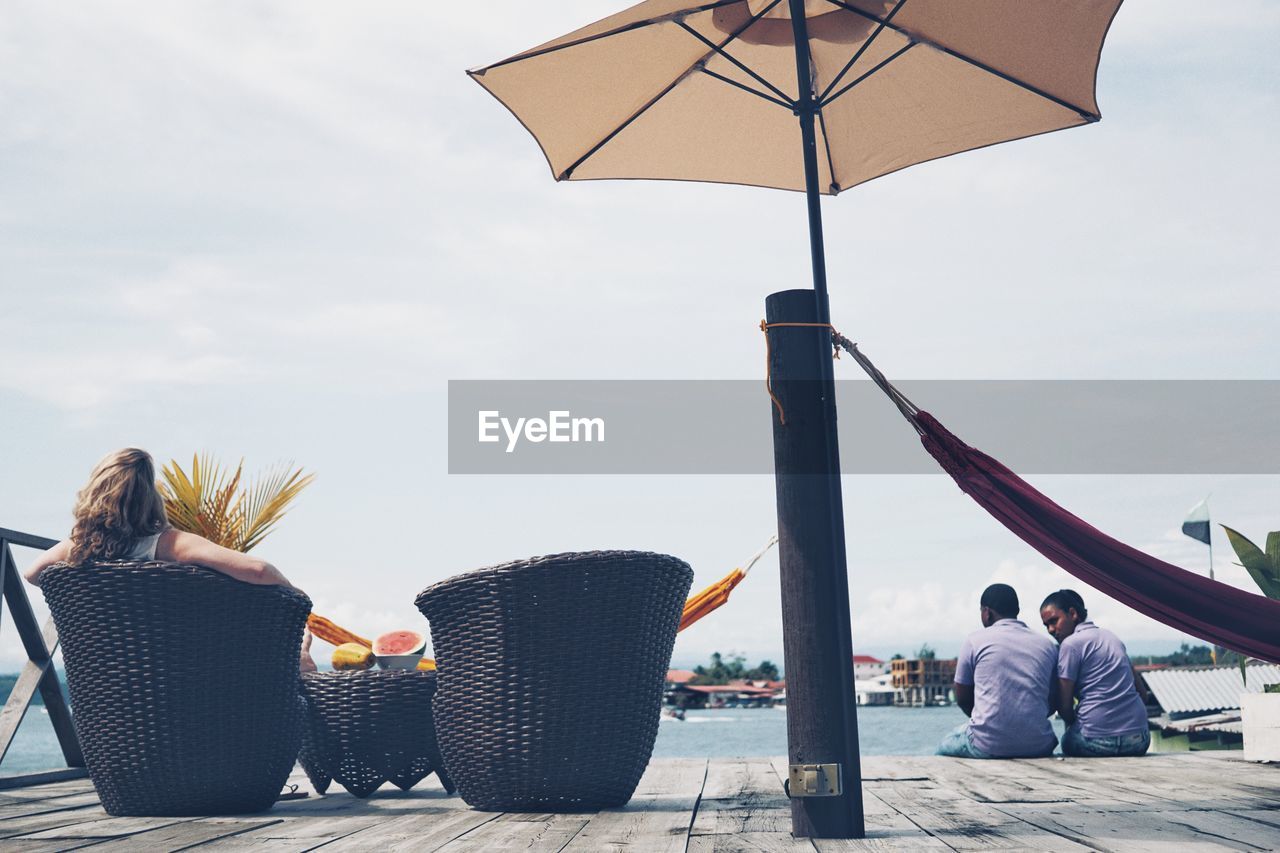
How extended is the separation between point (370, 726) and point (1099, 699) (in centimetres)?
320

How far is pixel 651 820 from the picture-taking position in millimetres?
2938

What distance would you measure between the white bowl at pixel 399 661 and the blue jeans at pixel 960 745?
2.55 meters

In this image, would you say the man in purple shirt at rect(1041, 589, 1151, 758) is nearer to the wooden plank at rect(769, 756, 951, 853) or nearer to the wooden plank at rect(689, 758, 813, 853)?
the wooden plank at rect(769, 756, 951, 853)

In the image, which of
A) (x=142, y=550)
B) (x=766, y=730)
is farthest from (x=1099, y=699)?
(x=766, y=730)

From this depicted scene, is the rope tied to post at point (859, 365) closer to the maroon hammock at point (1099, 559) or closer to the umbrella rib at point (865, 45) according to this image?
the maroon hammock at point (1099, 559)

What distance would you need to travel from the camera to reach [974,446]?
3.07 m

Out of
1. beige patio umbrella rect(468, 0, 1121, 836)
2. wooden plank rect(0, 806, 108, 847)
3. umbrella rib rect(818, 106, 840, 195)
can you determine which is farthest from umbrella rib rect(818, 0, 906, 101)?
wooden plank rect(0, 806, 108, 847)

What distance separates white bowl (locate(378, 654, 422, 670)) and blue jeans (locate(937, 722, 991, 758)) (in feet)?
8.37

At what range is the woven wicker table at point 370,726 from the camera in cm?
378

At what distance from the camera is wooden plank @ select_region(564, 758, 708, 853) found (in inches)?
97.2

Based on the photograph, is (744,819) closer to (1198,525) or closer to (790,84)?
(790,84)

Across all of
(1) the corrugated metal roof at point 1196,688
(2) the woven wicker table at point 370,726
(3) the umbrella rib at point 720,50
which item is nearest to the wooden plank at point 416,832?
(2) the woven wicker table at point 370,726

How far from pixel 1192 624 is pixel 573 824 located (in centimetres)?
180

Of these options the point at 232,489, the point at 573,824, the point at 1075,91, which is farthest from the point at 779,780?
the point at 232,489
